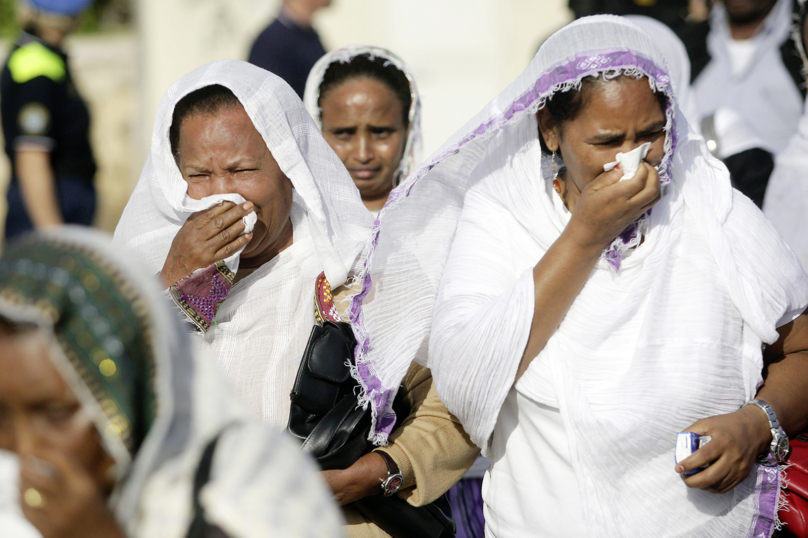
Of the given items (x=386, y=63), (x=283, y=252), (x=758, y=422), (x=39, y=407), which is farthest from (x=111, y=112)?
(x=39, y=407)

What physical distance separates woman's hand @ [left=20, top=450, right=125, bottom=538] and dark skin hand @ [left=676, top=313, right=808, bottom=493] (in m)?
1.38

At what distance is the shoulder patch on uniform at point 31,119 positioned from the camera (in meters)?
4.80

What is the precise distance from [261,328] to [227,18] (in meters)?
6.84

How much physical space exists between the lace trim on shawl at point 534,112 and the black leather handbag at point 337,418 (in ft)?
0.13

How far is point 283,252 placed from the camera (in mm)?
2693

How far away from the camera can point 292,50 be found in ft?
15.5

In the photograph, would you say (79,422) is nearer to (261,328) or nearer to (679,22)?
(261,328)

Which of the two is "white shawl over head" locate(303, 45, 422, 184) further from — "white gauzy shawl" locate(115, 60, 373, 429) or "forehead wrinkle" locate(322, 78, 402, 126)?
"white gauzy shawl" locate(115, 60, 373, 429)

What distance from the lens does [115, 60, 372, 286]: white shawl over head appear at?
2.58 metres

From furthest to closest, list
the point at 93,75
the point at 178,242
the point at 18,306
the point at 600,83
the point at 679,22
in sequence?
the point at 93,75, the point at 679,22, the point at 178,242, the point at 600,83, the point at 18,306

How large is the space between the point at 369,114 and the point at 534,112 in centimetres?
160

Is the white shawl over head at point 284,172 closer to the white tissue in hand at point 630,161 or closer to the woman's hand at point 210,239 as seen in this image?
the woman's hand at point 210,239

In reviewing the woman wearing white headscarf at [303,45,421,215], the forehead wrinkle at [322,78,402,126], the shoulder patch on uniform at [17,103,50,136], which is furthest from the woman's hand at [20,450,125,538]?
the shoulder patch on uniform at [17,103,50,136]

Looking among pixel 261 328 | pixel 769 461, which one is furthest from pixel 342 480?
pixel 769 461
